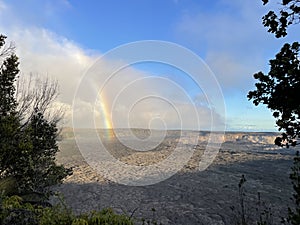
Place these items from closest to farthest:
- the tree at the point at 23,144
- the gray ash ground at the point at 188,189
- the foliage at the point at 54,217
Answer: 1. the foliage at the point at 54,217
2. the tree at the point at 23,144
3. the gray ash ground at the point at 188,189

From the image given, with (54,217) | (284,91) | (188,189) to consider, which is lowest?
(188,189)

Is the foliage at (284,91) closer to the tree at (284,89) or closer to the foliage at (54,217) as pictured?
the tree at (284,89)

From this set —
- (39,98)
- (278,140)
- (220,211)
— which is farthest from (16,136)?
(220,211)

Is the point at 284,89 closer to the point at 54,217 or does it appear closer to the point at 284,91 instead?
the point at 284,91

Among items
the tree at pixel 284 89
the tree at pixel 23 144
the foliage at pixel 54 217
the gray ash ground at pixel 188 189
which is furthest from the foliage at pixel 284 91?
the gray ash ground at pixel 188 189

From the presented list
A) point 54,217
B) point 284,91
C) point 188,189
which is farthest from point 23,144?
point 188,189

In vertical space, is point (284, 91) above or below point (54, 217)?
above
